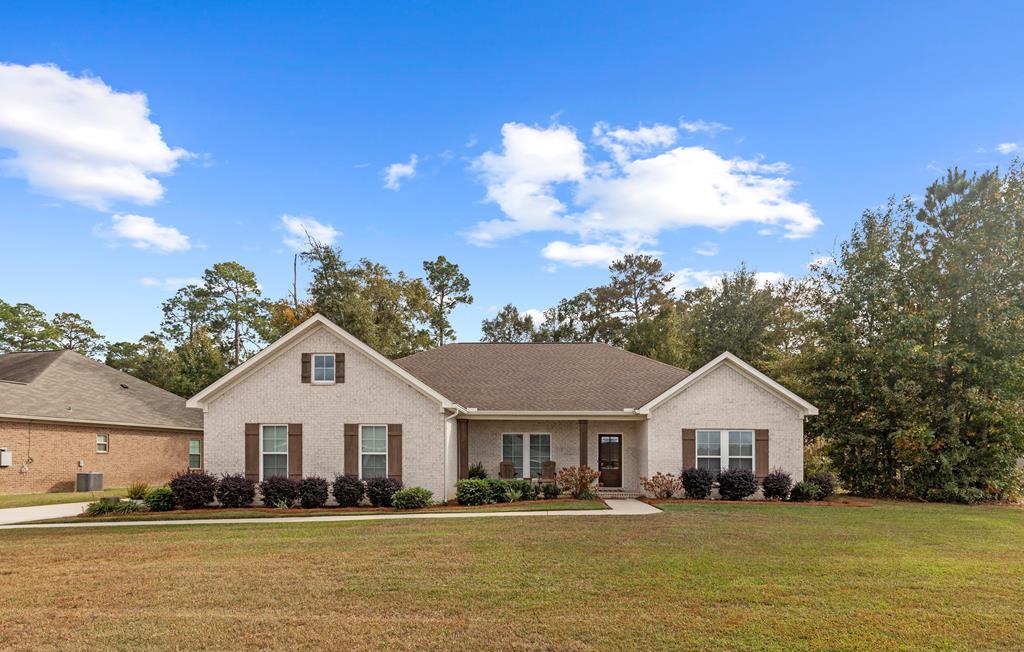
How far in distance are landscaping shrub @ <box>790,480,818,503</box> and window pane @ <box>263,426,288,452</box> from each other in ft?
49.0

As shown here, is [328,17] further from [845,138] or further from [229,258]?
[229,258]

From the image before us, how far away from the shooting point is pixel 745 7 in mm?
18734

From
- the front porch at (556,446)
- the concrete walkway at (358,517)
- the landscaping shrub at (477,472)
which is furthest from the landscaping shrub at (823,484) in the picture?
the landscaping shrub at (477,472)

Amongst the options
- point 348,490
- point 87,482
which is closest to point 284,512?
point 348,490

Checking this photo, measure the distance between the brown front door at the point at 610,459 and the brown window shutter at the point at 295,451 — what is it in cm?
952

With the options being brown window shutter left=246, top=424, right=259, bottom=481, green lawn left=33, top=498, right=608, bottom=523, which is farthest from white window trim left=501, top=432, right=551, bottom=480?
brown window shutter left=246, top=424, right=259, bottom=481

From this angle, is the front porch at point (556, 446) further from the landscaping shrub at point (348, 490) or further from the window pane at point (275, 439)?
the window pane at point (275, 439)

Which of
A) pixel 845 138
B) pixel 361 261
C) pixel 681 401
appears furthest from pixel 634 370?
pixel 361 261

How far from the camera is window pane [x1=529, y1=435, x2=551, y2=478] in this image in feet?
75.2

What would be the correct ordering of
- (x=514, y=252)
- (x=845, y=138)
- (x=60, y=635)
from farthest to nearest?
(x=514, y=252) < (x=845, y=138) < (x=60, y=635)

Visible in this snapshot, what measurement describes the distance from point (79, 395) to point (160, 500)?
1322cm

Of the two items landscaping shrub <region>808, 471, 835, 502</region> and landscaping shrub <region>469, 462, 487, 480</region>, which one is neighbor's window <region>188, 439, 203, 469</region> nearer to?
landscaping shrub <region>469, 462, 487, 480</region>

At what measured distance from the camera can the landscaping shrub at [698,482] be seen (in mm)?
20297

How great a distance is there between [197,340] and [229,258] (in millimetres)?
11401
